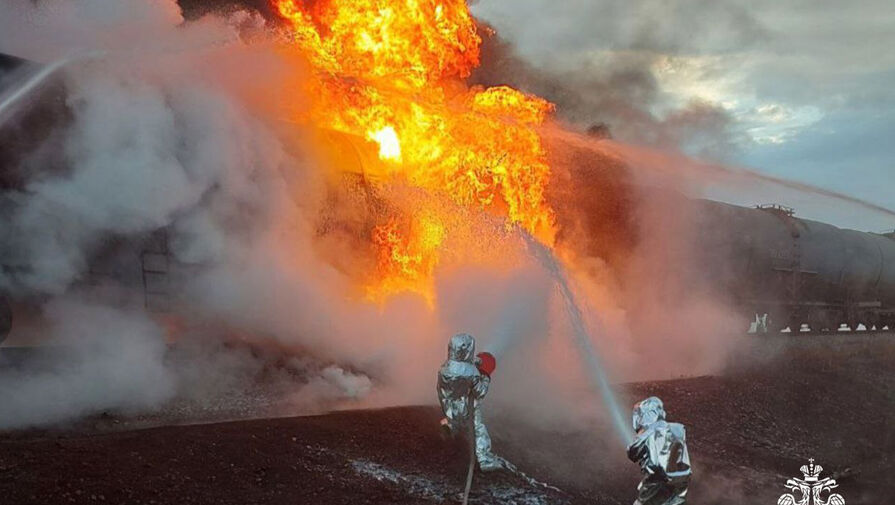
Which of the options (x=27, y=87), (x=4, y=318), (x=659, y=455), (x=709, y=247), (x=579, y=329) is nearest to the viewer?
(x=659, y=455)

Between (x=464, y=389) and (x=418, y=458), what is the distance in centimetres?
87

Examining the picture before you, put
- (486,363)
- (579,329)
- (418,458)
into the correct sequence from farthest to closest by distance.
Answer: (579,329), (486,363), (418,458)

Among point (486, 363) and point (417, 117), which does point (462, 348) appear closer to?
point (486, 363)

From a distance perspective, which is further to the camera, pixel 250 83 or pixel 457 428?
pixel 250 83

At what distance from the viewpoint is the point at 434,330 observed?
35.7 feet

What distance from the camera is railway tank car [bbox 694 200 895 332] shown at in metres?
17.4

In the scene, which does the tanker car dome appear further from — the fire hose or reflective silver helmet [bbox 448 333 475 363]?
the fire hose

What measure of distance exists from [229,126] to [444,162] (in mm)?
4270

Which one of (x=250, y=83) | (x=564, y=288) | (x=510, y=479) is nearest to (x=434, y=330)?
(x=564, y=288)

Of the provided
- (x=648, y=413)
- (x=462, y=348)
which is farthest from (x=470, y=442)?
(x=648, y=413)

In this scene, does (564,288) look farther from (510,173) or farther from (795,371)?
(795,371)

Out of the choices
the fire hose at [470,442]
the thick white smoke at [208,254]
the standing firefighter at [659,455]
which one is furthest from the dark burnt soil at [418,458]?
the standing firefighter at [659,455]

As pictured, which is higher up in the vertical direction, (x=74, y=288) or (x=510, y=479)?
(x=74, y=288)

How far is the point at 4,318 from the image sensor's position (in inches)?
300
